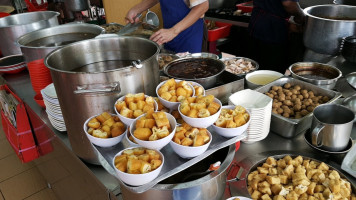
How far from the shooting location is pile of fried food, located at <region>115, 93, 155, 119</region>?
3.01 feet

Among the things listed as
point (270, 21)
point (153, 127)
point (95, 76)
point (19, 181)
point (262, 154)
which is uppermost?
point (95, 76)

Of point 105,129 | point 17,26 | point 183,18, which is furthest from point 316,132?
point 17,26

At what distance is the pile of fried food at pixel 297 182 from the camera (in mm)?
987

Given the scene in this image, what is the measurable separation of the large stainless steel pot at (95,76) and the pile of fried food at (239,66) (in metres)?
0.84

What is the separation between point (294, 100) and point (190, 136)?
0.79 metres

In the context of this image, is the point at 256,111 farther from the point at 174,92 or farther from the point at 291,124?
the point at 174,92

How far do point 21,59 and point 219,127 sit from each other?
6.30 ft

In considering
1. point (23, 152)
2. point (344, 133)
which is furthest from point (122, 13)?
point (344, 133)

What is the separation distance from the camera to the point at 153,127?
826 mm

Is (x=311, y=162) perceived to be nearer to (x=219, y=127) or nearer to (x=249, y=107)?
(x=249, y=107)

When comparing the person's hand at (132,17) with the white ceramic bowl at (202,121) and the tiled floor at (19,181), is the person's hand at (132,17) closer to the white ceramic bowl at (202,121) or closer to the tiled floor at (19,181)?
the tiled floor at (19,181)

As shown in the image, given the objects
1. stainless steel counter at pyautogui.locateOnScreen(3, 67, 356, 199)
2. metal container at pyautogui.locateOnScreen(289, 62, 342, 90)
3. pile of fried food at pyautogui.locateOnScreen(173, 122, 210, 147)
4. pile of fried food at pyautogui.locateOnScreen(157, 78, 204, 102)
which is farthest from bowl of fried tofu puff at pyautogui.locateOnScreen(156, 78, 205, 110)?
metal container at pyautogui.locateOnScreen(289, 62, 342, 90)

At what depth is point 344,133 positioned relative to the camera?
43.7 inches

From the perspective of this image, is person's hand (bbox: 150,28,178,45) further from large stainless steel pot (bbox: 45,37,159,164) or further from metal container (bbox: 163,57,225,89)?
large stainless steel pot (bbox: 45,37,159,164)
